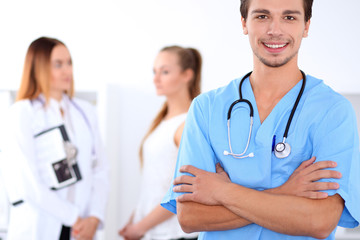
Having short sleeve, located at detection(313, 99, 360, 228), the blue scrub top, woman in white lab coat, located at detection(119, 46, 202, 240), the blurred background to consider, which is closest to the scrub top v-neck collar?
the blue scrub top

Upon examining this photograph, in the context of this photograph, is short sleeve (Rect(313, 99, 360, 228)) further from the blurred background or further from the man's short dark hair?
the blurred background

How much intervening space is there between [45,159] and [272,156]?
1393 mm

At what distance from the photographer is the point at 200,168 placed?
1.25 meters

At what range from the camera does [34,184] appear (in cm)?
212

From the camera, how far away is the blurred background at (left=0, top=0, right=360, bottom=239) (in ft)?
9.98

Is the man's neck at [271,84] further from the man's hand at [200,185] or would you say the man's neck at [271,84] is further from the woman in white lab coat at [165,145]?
the woman in white lab coat at [165,145]

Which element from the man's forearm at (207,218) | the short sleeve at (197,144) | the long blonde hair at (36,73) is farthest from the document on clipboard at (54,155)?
the man's forearm at (207,218)

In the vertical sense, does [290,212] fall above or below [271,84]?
below

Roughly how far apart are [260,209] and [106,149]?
1.98 metres

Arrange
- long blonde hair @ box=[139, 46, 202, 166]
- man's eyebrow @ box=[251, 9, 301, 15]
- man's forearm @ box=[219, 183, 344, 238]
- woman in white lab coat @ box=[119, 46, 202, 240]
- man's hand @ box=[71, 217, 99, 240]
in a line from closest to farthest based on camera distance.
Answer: man's forearm @ box=[219, 183, 344, 238]
man's eyebrow @ box=[251, 9, 301, 15]
woman in white lab coat @ box=[119, 46, 202, 240]
man's hand @ box=[71, 217, 99, 240]
long blonde hair @ box=[139, 46, 202, 166]

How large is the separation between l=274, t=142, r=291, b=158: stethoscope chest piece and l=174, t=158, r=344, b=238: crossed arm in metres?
0.05

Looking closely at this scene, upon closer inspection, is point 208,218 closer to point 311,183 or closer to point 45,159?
point 311,183

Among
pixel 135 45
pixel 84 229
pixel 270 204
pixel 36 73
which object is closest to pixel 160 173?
pixel 84 229

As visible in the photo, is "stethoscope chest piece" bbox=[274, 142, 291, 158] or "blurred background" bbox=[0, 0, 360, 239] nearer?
"stethoscope chest piece" bbox=[274, 142, 291, 158]
